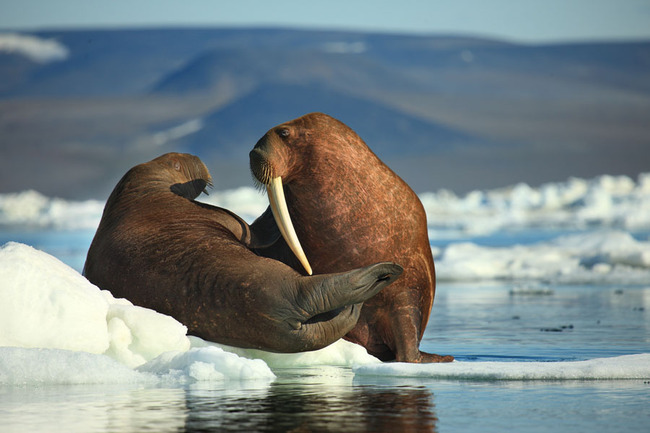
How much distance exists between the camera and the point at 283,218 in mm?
7598

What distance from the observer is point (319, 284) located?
7.17m

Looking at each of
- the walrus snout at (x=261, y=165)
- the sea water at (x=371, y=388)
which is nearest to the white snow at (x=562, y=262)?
the sea water at (x=371, y=388)

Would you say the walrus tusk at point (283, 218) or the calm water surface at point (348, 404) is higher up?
the walrus tusk at point (283, 218)

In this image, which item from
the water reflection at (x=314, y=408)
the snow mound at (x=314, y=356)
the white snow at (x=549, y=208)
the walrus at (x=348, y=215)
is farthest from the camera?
the white snow at (x=549, y=208)

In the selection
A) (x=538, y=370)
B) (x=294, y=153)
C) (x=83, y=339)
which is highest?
(x=294, y=153)

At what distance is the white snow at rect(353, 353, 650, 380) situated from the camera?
20.7ft

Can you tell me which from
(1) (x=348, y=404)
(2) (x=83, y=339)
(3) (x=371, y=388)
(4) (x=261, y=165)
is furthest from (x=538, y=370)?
(2) (x=83, y=339)

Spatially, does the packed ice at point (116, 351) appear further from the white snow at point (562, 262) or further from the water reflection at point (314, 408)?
the white snow at point (562, 262)

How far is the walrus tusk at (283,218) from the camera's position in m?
7.60

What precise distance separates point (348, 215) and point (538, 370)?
2.08 m

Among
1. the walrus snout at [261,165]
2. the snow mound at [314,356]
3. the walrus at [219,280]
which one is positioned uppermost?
the walrus snout at [261,165]

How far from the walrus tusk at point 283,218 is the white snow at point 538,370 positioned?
1.23 m

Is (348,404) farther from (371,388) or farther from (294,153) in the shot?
(294,153)

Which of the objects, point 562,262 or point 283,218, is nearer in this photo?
point 283,218
